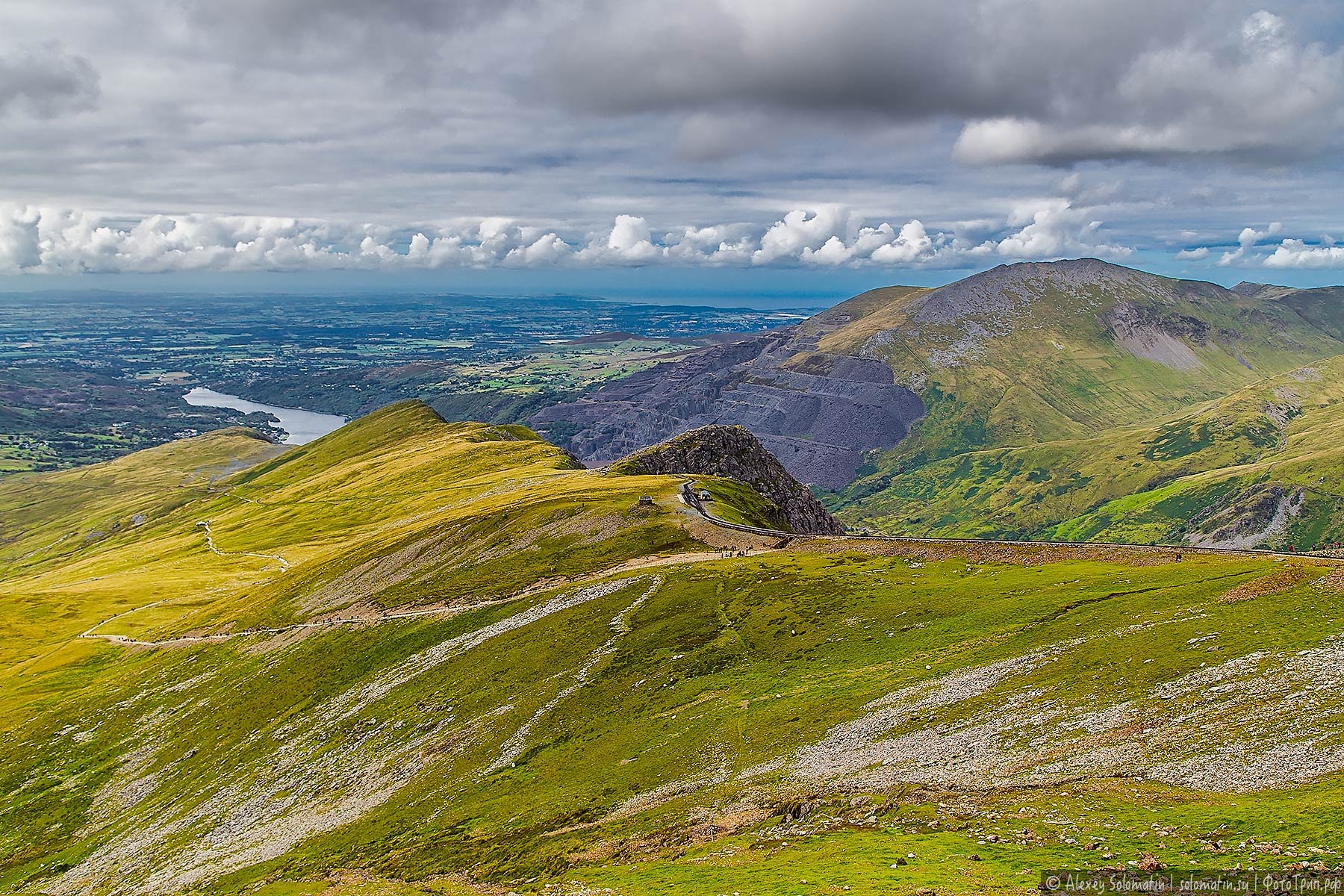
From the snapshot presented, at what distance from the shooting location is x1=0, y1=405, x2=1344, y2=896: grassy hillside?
1816 inches

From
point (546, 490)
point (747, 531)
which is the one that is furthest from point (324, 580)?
point (747, 531)

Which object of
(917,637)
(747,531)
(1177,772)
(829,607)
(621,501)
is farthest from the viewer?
(621,501)

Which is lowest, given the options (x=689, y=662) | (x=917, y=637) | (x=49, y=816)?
(x=49, y=816)

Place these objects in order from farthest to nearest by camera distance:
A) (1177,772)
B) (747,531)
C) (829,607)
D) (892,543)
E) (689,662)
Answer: (747,531) < (892,543) < (829,607) < (689,662) < (1177,772)

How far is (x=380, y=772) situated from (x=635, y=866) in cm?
4226

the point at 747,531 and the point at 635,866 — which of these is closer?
the point at 635,866

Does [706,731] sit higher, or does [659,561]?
[659,561]

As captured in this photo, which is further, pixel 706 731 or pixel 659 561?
pixel 659 561

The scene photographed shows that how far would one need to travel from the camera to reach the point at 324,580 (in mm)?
156875

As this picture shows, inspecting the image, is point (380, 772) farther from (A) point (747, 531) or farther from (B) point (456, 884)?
(A) point (747, 531)

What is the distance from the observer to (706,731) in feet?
231

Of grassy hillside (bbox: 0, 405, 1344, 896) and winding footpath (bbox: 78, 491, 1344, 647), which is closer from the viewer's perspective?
grassy hillside (bbox: 0, 405, 1344, 896)

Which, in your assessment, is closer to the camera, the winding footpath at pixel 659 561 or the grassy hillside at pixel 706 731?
the grassy hillside at pixel 706 731

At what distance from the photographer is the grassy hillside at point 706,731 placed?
46125 millimetres
